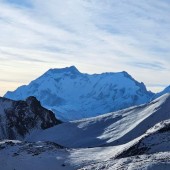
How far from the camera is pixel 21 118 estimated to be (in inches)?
5517

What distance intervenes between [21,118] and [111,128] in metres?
37.7

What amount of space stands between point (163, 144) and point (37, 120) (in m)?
90.9

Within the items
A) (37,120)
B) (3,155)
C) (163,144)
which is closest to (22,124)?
(37,120)

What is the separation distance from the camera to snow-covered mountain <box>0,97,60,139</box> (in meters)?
134

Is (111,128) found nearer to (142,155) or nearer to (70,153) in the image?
(70,153)

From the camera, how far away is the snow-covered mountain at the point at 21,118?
13388cm

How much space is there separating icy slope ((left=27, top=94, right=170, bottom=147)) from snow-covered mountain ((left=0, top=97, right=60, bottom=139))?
601 centimetres

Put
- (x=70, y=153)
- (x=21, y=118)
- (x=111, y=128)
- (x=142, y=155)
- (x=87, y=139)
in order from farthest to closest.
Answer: (x=21, y=118) < (x=111, y=128) < (x=87, y=139) < (x=70, y=153) < (x=142, y=155)

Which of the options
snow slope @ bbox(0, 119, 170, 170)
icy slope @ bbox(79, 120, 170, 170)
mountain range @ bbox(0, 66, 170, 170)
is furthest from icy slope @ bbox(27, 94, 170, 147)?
icy slope @ bbox(79, 120, 170, 170)

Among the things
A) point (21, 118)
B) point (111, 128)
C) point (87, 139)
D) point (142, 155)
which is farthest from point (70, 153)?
point (21, 118)

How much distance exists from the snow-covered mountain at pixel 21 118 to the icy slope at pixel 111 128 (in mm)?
6008

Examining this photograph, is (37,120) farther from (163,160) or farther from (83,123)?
(163,160)

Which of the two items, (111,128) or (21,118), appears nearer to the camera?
(111,128)

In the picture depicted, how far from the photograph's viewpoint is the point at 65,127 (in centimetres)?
12544
